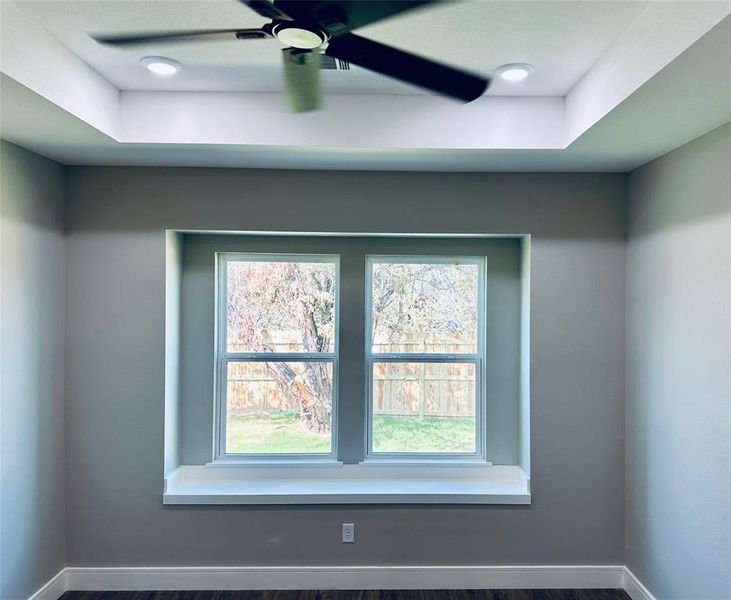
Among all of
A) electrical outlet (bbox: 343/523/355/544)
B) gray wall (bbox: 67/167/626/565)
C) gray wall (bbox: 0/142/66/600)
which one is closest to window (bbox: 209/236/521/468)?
gray wall (bbox: 67/167/626/565)

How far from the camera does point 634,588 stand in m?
2.89

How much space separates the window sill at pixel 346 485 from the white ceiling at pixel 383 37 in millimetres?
2235

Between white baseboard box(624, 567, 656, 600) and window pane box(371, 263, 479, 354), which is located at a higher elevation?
window pane box(371, 263, 479, 354)

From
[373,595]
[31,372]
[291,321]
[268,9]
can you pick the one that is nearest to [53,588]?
[31,372]

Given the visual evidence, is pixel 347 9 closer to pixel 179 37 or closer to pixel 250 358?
pixel 179 37

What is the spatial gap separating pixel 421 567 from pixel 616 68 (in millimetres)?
2750

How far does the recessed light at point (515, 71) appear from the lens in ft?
7.24

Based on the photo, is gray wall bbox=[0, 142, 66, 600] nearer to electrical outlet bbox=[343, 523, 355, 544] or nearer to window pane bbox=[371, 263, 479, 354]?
electrical outlet bbox=[343, 523, 355, 544]

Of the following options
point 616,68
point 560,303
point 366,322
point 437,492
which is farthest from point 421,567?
point 616,68

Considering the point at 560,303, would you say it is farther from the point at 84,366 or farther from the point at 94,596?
the point at 94,596

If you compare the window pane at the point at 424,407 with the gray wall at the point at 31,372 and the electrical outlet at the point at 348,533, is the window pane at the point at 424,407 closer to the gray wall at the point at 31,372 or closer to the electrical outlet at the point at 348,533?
the electrical outlet at the point at 348,533

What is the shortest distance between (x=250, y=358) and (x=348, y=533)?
1224mm

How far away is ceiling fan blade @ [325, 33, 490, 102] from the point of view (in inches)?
56.3

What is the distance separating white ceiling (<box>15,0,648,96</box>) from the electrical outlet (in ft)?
7.92
